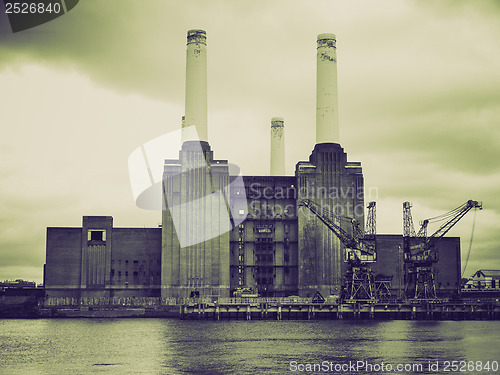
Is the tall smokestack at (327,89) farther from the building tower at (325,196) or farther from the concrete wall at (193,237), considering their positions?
the concrete wall at (193,237)

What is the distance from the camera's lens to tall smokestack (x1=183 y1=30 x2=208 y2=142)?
129 metres

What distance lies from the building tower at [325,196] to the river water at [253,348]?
2878 cm

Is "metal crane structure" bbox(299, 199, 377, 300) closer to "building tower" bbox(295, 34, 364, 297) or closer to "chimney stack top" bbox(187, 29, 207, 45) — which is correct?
"building tower" bbox(295, 34, 364, 297)

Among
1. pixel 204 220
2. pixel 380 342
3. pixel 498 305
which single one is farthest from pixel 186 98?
pixel 380 342

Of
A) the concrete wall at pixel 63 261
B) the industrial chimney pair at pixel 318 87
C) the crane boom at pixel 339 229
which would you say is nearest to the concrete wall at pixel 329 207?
the crane boom at pixel 339 229

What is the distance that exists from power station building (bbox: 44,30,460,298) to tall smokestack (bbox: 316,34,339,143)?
162mm

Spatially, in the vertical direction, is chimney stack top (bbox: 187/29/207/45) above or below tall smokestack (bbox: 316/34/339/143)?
above

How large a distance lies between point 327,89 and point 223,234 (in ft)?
94.0

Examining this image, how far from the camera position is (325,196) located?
132000mm

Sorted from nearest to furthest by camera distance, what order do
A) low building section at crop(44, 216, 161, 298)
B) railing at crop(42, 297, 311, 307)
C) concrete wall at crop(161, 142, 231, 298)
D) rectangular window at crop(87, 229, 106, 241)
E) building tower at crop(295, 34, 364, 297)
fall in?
railing at crop(42, 297, 311, 307), concrete wall at crop(161, 142, 231, 298), building tower at crop(295, 34, 364, 297), low building section at crop(44, 216, 161, 298), rectangular window at crop(87, 229, 106, 241)

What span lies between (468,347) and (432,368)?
50.3ft

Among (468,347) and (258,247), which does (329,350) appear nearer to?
(468,347)

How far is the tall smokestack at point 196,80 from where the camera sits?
12862cm

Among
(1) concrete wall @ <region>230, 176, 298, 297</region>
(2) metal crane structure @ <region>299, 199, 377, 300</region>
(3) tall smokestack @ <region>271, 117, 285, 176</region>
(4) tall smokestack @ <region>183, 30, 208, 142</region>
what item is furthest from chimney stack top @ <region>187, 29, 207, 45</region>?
(2) metal crane structure @ <region>299, 199, 377, 300</region>
